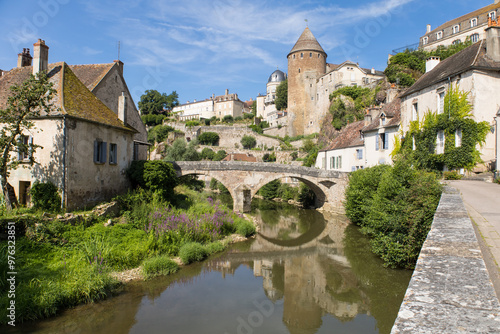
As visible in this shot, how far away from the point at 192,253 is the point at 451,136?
499 inches

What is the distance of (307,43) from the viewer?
4712cm

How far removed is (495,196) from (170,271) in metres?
9.64

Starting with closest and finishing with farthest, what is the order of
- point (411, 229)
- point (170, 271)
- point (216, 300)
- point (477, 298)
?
point (477, 298)
point (216, 300)
point (411, 229)
point (170, 271)

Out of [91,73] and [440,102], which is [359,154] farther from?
[91,73]

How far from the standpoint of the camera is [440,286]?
92.4 inches

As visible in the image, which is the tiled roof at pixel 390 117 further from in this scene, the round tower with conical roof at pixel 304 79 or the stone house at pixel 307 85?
the round tower with conical roof at pixel 304 79

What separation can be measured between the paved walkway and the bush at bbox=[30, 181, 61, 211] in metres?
11.9

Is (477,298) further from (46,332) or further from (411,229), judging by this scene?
(411,229)

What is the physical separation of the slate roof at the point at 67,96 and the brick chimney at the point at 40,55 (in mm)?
500

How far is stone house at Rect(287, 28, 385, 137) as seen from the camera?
45681mm

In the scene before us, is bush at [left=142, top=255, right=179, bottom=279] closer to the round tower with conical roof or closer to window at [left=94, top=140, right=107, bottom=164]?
window at [left=94, top=140, right=107, bottom=164]

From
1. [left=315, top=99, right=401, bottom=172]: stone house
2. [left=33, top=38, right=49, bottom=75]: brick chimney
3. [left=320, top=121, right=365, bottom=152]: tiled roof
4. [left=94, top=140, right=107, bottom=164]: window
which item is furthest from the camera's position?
[left=320, top=121, right=365, bottom=152]: tiled roof

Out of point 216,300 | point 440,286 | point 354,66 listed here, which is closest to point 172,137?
point 354,66

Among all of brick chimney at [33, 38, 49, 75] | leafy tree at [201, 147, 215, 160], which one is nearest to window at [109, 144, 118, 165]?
brick chimney at [33, 38, 49, 75]
